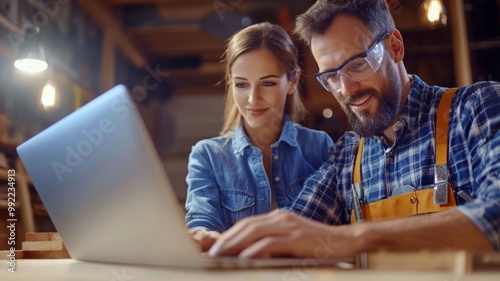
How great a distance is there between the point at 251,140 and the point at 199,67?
72cm

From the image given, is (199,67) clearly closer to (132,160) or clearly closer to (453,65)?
(453,65)

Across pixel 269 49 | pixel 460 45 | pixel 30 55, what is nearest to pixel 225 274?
pixel 269 49

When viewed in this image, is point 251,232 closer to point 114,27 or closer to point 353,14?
point 353,14

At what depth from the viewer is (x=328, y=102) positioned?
1781 mm

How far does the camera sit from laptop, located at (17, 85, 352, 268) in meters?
0.46

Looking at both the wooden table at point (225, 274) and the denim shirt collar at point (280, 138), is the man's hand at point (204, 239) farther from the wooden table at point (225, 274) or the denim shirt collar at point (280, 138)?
the denim shirt collar at point (280, 138)

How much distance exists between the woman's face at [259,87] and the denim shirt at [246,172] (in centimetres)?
5

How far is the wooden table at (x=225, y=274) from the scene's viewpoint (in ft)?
1.18

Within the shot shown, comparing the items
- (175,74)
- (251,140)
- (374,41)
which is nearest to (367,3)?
(374,41)

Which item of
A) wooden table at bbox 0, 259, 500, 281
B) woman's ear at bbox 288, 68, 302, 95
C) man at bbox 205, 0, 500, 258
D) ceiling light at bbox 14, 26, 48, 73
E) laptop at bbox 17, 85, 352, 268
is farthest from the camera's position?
ceiling light at bbox 14, 26, 48, 73

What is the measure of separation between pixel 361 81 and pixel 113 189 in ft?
2.06

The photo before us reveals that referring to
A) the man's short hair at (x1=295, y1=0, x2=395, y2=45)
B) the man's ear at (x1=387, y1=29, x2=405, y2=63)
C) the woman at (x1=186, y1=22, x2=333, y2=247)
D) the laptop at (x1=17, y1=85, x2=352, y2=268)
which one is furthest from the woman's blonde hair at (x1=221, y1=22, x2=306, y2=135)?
the laptop at (x1=17, y1=85, x2=352, y2=268)

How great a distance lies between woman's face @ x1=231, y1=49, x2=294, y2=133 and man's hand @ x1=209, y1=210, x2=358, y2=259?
2.17 ft

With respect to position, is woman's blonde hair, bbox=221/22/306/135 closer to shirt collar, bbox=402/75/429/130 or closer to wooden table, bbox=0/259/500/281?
shirt collar, bbox=402/75/429/130
